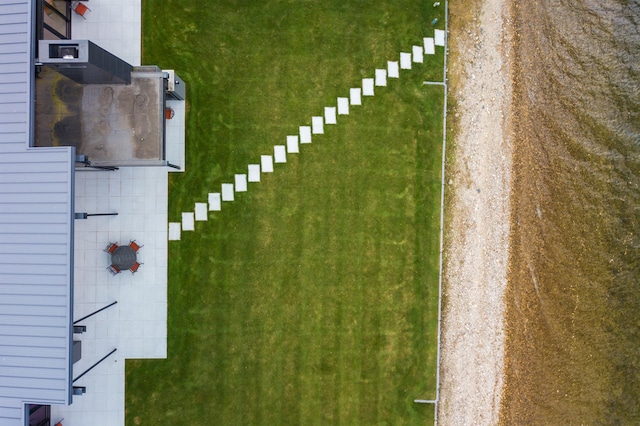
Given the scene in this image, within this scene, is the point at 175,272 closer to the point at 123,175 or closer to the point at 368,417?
the point at 123,175

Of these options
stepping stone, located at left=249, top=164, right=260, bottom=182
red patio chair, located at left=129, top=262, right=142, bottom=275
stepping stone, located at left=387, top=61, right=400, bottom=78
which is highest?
stepping stone, located at left=387, top=61, right=400, bottom=78

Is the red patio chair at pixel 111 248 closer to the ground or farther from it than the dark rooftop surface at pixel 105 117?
closer to the ground

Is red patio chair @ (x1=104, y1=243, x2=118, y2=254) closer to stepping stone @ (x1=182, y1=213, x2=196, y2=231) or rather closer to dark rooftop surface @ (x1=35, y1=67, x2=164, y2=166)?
stepping stone @ (x1=182, y1=213, x2=196, y2=231)

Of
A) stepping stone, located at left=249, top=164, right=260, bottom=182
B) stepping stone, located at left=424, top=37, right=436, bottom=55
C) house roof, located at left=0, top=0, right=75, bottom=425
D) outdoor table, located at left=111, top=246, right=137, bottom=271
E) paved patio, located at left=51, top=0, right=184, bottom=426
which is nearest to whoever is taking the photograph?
house roof, located at left=0, top=0, right=75, bottom=425

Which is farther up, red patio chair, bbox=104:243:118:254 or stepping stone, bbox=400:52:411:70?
stepping stone, bbox=400:52:411:70

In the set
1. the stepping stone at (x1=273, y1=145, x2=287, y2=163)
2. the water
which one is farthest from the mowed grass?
the water

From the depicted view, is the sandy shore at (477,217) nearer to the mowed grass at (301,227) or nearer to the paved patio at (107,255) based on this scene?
the mowed grass at (301,227)

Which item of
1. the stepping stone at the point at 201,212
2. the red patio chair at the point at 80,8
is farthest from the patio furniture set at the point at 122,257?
the red patio chair at the point at 80,8

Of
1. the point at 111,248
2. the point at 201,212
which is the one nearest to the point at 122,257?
the point at 111,248
